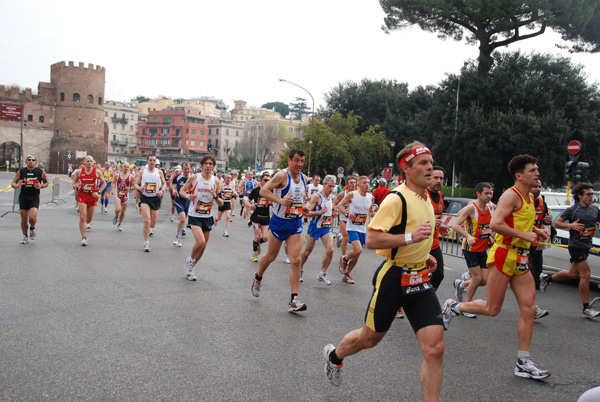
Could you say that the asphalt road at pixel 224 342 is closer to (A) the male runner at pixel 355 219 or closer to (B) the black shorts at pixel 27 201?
(A) the male runner at pixel 355 219

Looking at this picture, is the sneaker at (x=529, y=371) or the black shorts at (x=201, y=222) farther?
the black shorts at (x=201, y=222)

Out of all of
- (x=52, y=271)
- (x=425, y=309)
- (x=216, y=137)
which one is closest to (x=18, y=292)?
(x=52, y=271)

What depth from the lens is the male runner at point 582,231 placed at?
23.1 ft

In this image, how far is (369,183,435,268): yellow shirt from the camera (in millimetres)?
3562

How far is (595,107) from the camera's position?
33062mm

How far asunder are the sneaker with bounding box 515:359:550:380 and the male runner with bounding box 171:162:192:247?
29.1 ft

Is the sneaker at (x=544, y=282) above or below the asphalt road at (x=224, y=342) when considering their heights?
above

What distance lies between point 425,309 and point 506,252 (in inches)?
73.4

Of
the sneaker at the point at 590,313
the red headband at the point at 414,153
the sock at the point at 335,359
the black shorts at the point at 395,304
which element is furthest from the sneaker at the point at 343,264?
the red headband at the point at 414,153

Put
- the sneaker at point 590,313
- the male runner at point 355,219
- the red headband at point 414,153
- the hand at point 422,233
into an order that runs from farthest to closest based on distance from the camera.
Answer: the male runner at point 355,219 < the sneaker at point 590,313 < the red headband at point 414,153 < the hand at point 422,233

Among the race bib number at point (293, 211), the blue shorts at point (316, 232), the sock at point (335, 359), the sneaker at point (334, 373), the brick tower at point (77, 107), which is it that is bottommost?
the sneaker at point (334, 373)

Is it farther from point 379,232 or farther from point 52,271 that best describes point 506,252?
point 52,271

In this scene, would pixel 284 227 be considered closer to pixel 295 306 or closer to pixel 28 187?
pixel 295 306

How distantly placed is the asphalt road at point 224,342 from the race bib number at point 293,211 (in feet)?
3.96
